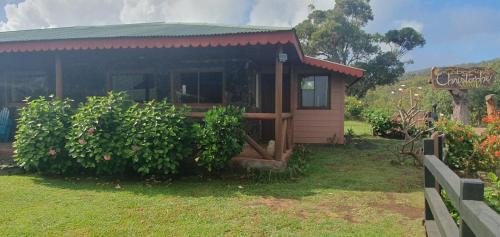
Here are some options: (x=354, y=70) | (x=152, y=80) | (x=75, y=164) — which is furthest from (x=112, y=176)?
(x=354, y=70)

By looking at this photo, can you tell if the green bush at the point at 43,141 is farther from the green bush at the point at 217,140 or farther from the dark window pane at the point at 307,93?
the dark window pane at the point at 307,93

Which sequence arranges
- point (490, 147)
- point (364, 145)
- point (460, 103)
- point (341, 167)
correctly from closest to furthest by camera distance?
point (490, 147)
point (341, 167)
point (364, 145)
point (460, 103)

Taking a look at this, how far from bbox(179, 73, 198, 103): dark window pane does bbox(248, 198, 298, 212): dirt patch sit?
5.52m

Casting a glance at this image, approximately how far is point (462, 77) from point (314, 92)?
15.2 feet

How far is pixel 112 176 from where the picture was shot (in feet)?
21.3

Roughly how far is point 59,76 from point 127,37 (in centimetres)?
194

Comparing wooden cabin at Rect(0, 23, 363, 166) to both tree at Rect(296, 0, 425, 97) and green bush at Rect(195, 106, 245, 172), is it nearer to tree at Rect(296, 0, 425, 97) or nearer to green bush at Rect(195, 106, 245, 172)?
green bush at Rect(195, 106, 245, 172)

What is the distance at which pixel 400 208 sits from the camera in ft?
16.0

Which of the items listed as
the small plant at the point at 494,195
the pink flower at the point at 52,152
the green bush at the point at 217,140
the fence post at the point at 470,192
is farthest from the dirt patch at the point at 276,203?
the pink flower at the point at 52,152

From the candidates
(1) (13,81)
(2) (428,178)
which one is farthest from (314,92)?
(1) (13,81)

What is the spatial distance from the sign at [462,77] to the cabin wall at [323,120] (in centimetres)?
310

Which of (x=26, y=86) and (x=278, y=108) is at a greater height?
(x=26, y=86)

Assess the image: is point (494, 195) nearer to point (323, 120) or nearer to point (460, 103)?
point (323, 120)

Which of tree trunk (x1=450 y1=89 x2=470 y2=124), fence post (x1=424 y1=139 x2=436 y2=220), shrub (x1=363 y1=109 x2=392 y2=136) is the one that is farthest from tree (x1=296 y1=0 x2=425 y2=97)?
fence post (x1=424 y1=139 x2=436 y2=220)
